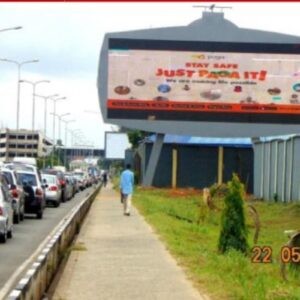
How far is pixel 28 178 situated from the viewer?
102 feet

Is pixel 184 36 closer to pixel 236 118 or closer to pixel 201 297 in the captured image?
pixel 236 118

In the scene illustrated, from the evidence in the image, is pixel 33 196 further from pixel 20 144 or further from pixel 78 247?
pixel 20 144

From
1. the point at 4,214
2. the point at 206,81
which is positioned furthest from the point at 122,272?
the point at 206,81

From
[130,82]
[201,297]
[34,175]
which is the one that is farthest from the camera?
[130,82]

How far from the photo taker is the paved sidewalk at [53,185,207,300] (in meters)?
12.0

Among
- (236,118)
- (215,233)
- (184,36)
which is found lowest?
(215,233)

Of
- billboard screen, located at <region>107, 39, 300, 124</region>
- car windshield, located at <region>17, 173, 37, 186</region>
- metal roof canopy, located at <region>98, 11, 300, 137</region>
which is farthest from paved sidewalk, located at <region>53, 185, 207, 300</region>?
metal roof canopy, located at <region>98, 11, 300, 137</region>

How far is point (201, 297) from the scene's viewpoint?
1173 cm

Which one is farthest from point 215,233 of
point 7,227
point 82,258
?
point 82,258

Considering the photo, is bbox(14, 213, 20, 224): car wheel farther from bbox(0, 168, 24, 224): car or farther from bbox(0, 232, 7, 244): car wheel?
bbox(0, 232, 7, 244): car wheel

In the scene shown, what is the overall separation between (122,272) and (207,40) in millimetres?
39283

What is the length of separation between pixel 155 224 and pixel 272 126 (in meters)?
27.7
